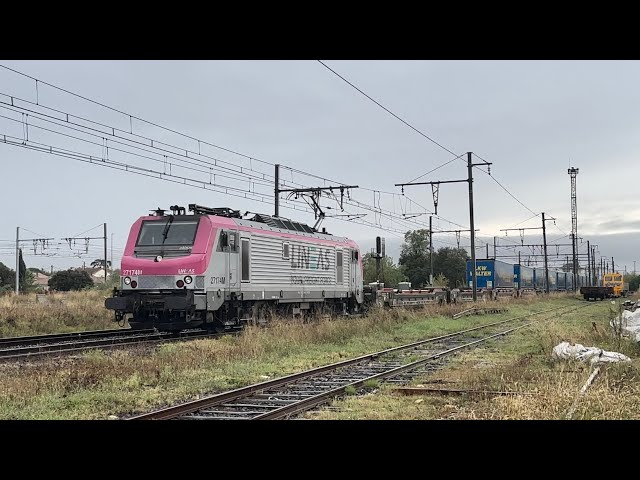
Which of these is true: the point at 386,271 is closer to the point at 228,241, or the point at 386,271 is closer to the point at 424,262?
the point at 424,262

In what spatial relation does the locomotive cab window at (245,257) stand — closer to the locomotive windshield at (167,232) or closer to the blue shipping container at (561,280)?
the locomotive windshield at (167,232)

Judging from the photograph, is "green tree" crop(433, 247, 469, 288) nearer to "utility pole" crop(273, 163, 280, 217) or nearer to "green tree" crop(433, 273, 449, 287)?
"green tree" crop(433, 273, 449, 287)

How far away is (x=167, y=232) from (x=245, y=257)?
2463 mm

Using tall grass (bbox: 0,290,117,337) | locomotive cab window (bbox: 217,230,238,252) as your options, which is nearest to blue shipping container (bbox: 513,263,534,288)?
tall grass (bbox: 0,290,117,337)

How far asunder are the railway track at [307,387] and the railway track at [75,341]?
6.23 m

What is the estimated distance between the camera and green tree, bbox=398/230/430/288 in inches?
3077

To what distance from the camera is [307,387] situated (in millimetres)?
10258

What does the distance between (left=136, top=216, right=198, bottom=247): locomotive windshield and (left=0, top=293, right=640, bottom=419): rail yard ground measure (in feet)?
10.1

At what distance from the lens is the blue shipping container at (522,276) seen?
55569 millimetres

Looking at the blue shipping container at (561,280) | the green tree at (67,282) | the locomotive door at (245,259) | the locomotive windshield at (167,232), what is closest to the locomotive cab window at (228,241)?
the locomotive door at (245,259)

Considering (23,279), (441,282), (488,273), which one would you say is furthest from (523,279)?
(23,279)
